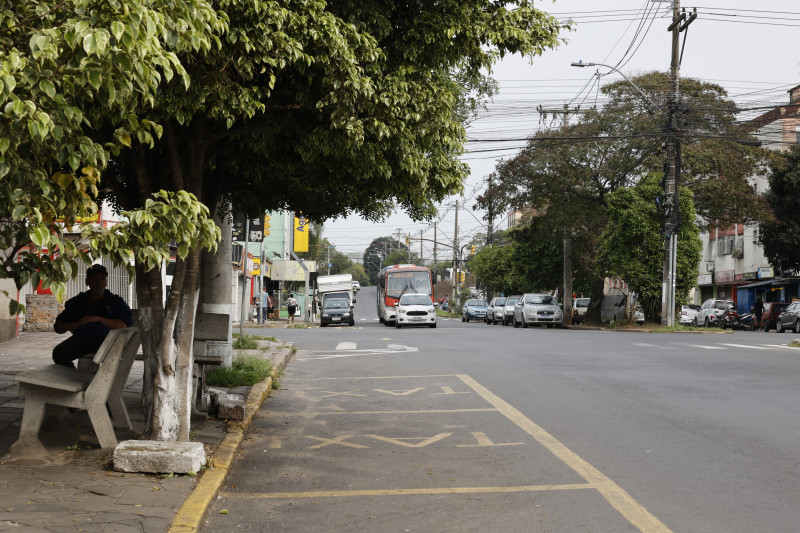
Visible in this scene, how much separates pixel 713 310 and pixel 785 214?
6.15 m

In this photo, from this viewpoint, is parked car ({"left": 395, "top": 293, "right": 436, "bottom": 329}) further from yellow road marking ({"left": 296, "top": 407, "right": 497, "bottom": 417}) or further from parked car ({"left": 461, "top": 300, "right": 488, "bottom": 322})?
yellow road marking ({"left": 296, "top": 407, "right": 497, "bottom": 417})

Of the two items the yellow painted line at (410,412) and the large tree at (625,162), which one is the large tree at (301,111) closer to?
the yellow painted line at (410,412)

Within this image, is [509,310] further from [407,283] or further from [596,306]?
[407,283]

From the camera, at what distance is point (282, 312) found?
57.7 meters

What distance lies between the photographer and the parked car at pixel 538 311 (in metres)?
41.0

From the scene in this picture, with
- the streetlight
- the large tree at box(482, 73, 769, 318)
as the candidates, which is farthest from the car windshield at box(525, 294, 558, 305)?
the streetlight

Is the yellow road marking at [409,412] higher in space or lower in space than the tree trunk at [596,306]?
lower

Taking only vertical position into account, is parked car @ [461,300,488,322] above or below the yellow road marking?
above

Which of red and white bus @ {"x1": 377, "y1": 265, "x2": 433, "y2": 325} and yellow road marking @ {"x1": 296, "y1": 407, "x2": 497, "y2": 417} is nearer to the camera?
yellow road marking @ {"x1": 296, "y1": 407, "x2": 497, "y2": 417}

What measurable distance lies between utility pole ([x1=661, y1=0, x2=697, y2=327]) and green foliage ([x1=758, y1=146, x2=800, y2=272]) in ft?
38.0

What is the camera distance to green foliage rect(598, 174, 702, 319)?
123 ft

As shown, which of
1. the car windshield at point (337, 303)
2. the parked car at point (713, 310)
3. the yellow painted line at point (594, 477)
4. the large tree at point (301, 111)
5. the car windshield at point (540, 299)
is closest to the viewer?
the yellow painted line at point (594, 477)

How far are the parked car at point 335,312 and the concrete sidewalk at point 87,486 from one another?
34.3 meters

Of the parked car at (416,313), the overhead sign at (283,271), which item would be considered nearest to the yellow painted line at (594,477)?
the parked car at (416,313)
